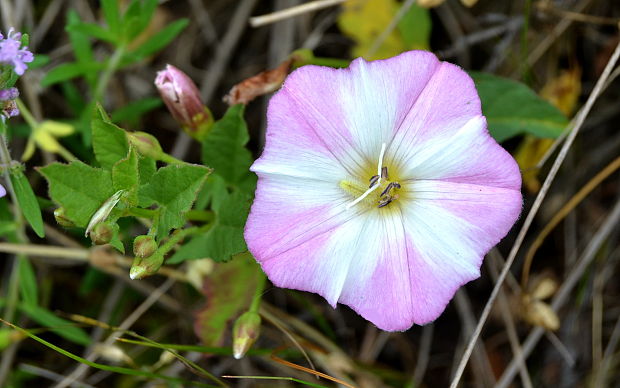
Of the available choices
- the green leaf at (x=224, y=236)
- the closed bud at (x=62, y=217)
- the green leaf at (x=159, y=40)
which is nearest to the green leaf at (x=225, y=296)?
the green leaf at (x=224, y=236)

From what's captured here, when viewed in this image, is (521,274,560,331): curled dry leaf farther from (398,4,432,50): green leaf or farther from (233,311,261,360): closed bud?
(398,4,432,50): green leaf

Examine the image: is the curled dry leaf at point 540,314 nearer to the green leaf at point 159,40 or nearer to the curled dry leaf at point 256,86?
the curled dry leaf at point 256,86

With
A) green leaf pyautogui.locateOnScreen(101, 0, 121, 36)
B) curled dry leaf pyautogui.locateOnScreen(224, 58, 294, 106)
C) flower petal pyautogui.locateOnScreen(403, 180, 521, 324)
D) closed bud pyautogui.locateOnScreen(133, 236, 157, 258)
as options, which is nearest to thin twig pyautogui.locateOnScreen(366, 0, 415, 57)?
curled dry leaf pyautogui.locateOnScreen(224, 58, 294, 106)

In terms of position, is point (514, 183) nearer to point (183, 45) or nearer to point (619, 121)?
point (619, 121)

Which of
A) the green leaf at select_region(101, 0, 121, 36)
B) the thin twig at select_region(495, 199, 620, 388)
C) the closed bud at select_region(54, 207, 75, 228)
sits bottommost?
the thin twig at select_region(495, 199, 620, 388)

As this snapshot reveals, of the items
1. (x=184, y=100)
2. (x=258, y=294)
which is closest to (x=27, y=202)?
(x=184, y=100)

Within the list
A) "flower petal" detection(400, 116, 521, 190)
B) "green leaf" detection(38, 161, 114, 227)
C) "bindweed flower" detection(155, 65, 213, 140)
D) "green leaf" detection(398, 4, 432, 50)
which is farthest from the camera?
"green leaf" detection(398, 4, 432, 50)
